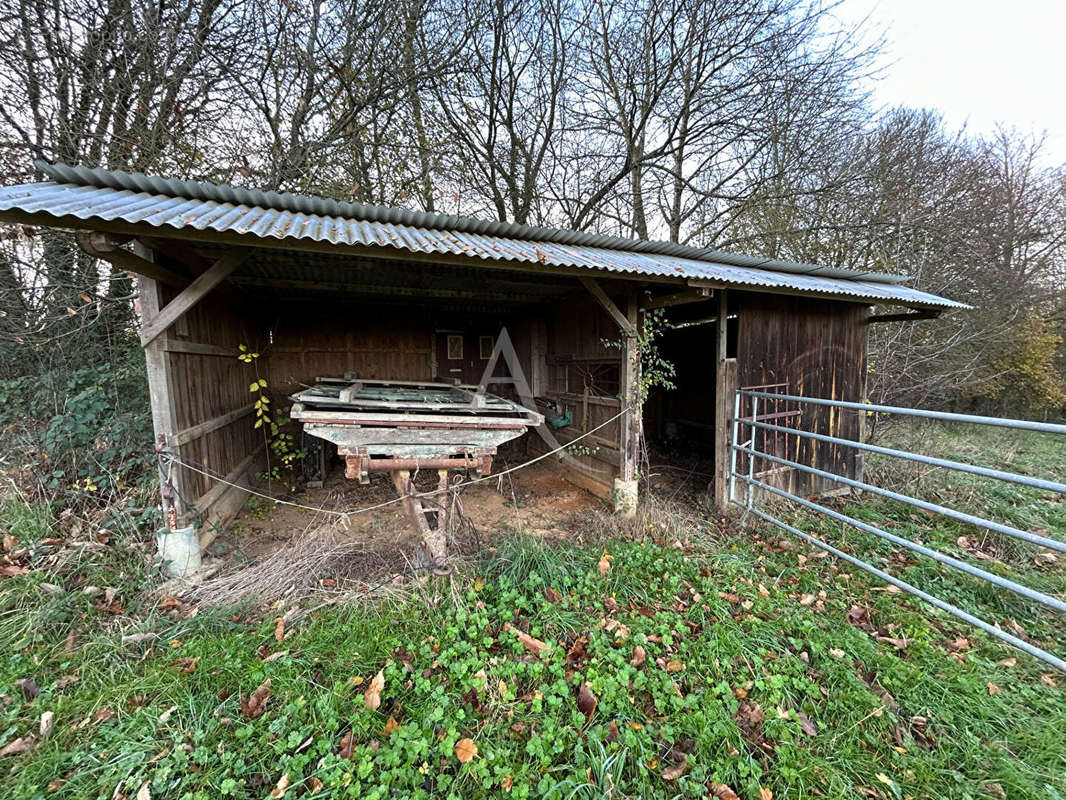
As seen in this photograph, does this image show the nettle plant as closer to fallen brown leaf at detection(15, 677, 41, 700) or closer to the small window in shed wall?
the small window in shed wall

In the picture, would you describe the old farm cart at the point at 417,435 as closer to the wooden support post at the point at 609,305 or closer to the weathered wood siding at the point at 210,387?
the weathered wood siding at the point at 210,387

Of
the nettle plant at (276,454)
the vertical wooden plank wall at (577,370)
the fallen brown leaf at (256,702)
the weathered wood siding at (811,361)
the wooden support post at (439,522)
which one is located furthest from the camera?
the nettle plant at (276,454)

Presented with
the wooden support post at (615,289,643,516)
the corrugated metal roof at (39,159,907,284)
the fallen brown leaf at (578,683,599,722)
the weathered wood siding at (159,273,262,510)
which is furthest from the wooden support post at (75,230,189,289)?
the wooden support post at (615,289,643,516)

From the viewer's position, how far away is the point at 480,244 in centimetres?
339

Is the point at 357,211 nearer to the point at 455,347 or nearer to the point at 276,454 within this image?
the point at 455,347

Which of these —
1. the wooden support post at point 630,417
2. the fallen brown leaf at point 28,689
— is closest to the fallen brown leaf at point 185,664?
the fallen brown leaf at point 28,689

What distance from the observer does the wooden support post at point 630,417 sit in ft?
14.2

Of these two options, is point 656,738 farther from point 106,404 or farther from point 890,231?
point 890,231

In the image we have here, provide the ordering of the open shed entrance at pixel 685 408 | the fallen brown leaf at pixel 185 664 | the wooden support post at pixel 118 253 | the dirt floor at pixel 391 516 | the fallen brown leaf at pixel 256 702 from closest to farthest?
the fallen brown leaf at pixel 256 702 → the fallen brown leaf at pixel 185 664 → the wooden support post at pixel 118 253 → the dirt floor at pixel 391 516 → the open shed entrance at pixel 685 408

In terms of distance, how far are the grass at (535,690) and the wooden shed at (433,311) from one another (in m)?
1.10

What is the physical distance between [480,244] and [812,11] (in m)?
9.09

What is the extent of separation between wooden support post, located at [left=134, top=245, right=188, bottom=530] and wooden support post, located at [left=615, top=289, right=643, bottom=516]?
12.8 feet

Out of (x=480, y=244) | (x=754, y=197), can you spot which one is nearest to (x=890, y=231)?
(x=754, y=197)

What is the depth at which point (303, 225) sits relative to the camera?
2.86m
